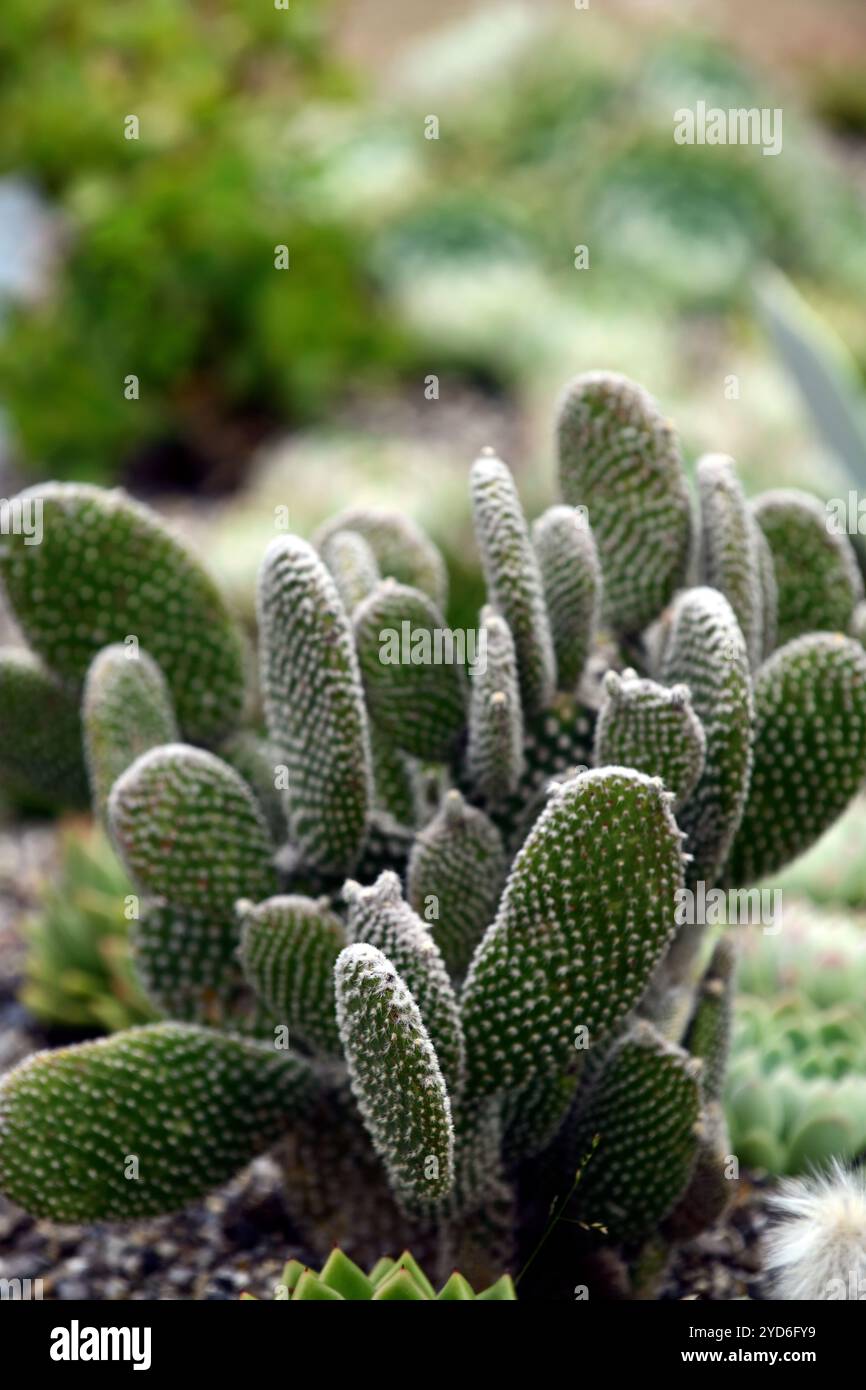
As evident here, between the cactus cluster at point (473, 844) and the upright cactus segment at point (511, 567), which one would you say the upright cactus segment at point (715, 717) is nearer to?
the cactus cluster at point (473, 844)

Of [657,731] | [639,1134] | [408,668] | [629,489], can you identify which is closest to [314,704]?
[408,668]

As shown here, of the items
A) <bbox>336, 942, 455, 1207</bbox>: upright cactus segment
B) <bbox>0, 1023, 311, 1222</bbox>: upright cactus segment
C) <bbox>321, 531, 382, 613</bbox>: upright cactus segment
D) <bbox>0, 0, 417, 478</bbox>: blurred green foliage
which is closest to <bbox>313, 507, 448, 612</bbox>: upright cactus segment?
<bbox>321, 531, 382, 613</bbox>: upright cactus segment

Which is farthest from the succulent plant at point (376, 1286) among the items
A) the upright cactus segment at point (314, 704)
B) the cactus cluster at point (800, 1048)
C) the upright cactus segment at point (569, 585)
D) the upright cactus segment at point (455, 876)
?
the upright cactus segment at point (569, 585)

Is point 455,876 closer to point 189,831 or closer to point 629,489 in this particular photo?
point 189,831

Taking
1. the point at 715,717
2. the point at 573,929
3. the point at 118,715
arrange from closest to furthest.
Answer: the point at 573,929
the point at 715,717
the point at 118,715

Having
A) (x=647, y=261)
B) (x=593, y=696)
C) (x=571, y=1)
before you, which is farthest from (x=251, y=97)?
(x=593, y=696)
